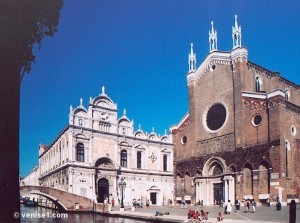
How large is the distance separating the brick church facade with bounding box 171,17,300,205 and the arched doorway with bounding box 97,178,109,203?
271 inches

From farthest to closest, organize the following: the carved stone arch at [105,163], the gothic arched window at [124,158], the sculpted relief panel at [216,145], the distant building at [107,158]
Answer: the gothic arched window at [124,158]
the carved stone arch at [105,163]
the distant building at [107,158]
the sculpted relief panel at [216,145]

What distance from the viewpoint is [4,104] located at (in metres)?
5.70

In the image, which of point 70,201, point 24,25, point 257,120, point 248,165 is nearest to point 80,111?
point 70,201

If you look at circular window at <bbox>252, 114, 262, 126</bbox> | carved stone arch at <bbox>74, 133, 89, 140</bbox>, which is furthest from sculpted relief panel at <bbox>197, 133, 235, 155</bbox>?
carved stone arch at <bbox>74, 133, 89, 140</bbox>

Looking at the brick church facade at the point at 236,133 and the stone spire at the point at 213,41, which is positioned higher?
the stone spire at the point at 213,41

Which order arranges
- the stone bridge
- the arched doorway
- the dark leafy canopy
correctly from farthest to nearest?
the arched doorway → the stone bridge → the dark leafy canopy

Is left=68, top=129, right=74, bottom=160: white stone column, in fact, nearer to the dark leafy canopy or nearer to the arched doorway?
the arched doorway

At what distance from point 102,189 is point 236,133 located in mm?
12593

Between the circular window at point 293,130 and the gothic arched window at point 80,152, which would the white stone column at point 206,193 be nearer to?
the circular window at point 293,130

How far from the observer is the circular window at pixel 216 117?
101ft

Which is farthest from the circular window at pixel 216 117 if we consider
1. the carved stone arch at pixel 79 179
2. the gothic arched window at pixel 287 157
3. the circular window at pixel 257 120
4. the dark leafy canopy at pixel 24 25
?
the dark leafy canopy at pixel 24 25

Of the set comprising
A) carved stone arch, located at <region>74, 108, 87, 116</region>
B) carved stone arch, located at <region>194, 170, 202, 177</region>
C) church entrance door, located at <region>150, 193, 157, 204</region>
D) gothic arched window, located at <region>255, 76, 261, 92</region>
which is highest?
gothic arched window, located at <region>255, 76, 261, 92</region>

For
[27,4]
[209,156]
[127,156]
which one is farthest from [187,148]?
[27,4]

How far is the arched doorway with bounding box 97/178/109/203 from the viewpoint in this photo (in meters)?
31.1
